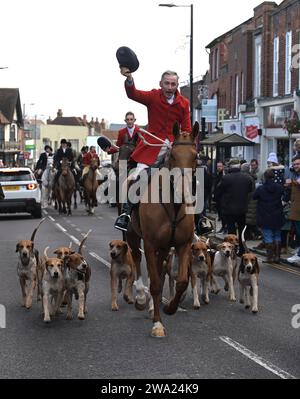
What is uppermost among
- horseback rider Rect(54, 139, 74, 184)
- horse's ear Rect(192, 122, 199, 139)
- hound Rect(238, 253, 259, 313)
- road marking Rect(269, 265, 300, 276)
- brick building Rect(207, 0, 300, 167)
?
brick building Rect(207, 0, 300, 167)

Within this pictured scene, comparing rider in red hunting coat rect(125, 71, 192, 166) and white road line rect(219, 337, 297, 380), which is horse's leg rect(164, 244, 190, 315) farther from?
rider in red hunting coat rect(125, 71, 192, 166)

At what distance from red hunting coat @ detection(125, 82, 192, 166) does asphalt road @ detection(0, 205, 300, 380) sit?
6.97 feet

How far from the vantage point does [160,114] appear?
31.8 ft

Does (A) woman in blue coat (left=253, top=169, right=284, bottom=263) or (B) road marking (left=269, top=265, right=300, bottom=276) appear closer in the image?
(B) road marking (left=269, top=265, right=300, bottom=276)

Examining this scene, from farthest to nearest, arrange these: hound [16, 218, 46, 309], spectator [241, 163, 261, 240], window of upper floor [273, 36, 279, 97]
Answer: window of upper floor [273, 36, 279, 97]
spectator [241, 163, 261, 240]
hound [16, 218, 46, 309]

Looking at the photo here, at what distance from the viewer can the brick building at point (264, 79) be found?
113 ft

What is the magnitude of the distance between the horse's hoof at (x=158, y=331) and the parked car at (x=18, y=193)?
732 inches

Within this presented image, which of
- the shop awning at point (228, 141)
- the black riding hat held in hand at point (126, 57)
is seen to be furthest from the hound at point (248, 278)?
the shop awning at point (228, 141)

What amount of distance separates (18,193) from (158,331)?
18.8m

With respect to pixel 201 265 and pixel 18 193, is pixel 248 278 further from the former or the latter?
pixel 18 193

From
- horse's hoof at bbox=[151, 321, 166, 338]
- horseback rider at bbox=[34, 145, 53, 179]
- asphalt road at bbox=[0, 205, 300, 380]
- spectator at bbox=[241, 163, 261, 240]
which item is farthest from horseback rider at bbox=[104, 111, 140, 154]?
horseback rider at bbox=[34, 145, 53, 179]

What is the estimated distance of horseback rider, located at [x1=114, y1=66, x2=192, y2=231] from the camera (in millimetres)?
9469

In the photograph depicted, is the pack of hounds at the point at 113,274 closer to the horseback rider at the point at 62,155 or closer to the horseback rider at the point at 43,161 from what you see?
the horseback rider at the point at 62,155
